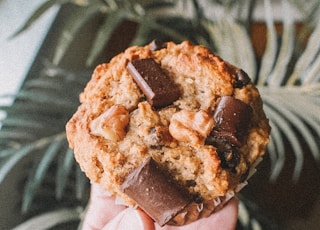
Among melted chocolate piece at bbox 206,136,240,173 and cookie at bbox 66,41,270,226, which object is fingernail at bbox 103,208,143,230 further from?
melted chocolate piece at bbox 206,136,240,173

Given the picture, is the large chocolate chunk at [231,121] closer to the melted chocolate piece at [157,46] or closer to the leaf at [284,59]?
the melted chocolate piece at [157,46]

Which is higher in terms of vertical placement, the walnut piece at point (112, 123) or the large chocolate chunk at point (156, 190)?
the walnut piece at point (112, 123)

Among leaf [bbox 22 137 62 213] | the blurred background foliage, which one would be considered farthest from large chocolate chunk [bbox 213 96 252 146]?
leaf [bbox 22 137 62 213]

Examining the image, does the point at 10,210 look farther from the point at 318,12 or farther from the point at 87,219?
the point at 318,12

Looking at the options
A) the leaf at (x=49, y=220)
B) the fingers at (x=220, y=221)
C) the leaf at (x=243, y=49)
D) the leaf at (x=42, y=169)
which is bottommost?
the leaf at (x=49, y=220)

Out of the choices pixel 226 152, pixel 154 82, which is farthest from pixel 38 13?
pixel 226 152

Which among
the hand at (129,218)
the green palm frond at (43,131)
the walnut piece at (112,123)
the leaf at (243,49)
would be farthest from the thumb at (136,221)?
the leaf at (243,49)

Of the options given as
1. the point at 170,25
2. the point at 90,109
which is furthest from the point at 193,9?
the point at 90,109

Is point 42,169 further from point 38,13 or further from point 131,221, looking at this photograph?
point 131,221
